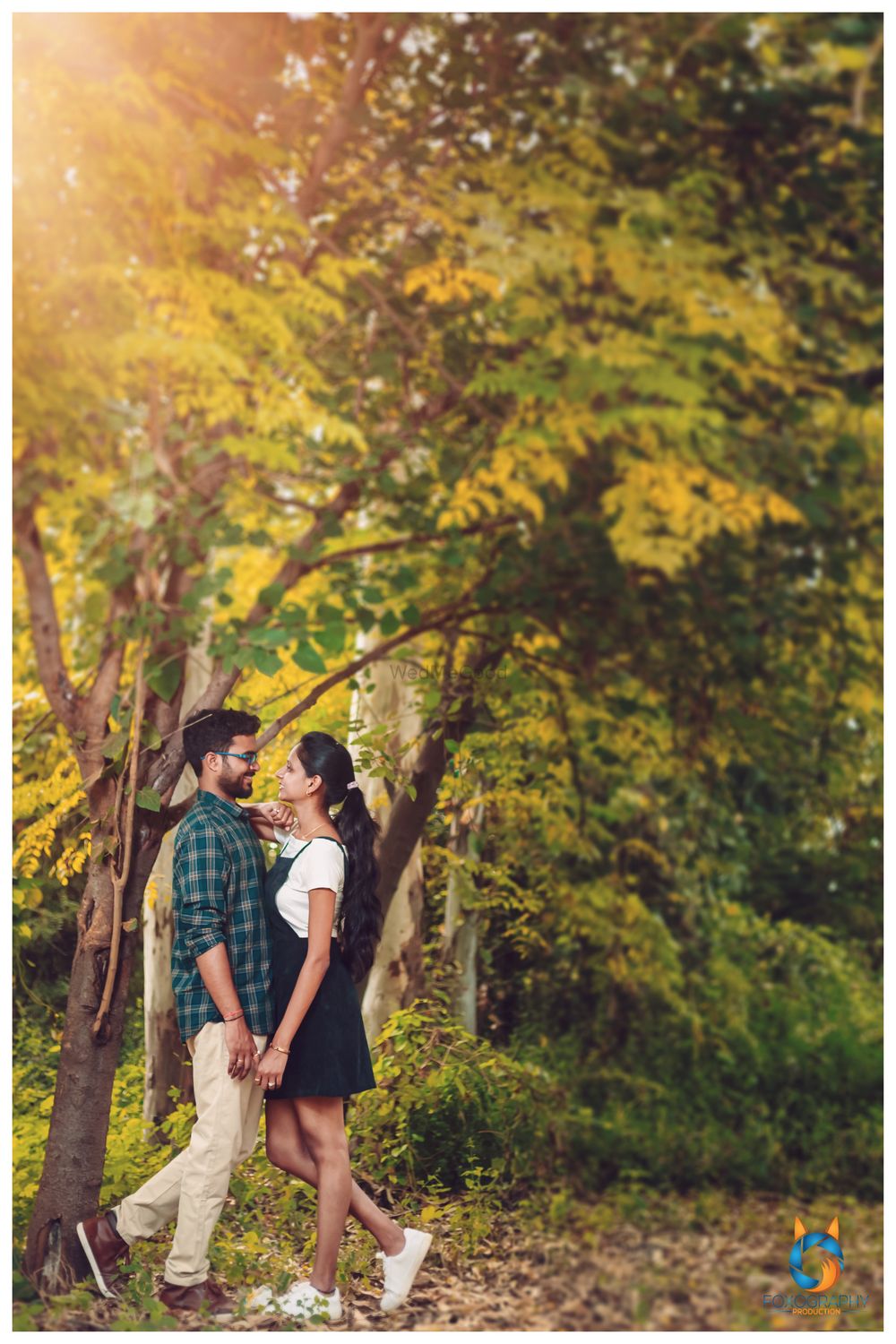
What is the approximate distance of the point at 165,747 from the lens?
10.0ft

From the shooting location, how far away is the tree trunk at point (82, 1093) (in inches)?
114

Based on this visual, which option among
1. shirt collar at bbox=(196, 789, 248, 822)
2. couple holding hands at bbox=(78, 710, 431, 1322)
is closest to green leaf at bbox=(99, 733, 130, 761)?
couple holding hands at bbox=(78, 710, 431, 1322)

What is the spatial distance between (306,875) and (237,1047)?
1.55ft

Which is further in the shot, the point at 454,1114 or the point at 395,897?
the point at 395,897

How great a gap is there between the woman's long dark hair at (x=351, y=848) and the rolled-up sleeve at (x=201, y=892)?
0.34 meters

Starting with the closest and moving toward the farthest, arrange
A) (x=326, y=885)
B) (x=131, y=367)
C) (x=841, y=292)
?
(x=326, y=885)
(x=131, y=367)
(x=841, y=292)

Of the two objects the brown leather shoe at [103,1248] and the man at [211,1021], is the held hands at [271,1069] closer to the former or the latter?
the man at [211,1021]

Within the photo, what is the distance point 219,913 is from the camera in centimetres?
254

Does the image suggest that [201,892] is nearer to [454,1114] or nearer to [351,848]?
[351,848]

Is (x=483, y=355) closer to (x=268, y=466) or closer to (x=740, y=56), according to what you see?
(x=268, y=466)

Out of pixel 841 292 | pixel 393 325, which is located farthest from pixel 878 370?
pixel 393 325

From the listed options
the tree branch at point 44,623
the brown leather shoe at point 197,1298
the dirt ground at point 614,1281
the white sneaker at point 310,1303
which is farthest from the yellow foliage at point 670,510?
the brown leather shoe at point 197,1298

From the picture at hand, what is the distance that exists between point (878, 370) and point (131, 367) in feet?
8.00

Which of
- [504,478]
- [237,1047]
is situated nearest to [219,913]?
[237,1047]
